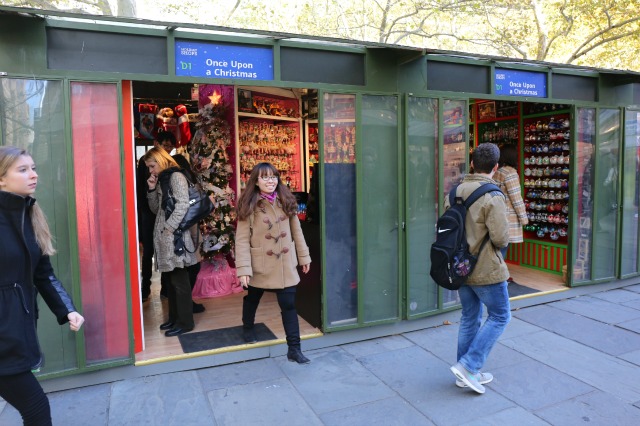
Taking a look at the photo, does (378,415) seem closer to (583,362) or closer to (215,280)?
(583,362)

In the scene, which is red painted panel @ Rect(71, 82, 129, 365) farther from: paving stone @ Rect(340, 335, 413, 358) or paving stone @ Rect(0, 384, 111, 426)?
paving stone @ Rect(340, 335, 413, 358)

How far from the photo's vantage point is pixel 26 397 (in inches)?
87.9

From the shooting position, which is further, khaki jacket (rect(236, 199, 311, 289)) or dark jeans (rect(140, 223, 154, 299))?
dark jeans (rect(140, 223, 154, 299))

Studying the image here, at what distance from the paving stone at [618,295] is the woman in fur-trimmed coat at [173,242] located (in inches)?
202

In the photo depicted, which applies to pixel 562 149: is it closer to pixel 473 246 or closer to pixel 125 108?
pixel 473 246

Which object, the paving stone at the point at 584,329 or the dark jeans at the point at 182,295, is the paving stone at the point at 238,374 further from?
the paving stone at the point at 584,329

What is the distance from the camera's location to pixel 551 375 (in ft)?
13.3

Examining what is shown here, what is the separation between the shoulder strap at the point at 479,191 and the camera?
3471mm

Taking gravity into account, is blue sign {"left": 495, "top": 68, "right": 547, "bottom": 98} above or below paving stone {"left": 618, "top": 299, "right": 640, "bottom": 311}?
above

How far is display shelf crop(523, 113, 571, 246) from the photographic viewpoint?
715 centimetres

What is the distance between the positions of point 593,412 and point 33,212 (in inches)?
147

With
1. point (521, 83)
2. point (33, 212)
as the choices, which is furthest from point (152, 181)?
point (521, 83)

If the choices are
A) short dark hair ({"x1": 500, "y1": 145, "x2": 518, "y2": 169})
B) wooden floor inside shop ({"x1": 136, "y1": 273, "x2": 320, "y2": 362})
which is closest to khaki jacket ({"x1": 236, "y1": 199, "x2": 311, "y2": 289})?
wooden floor inside shop ({"x1": 136, "y1": 273, "x2": 320, "y2": 362})

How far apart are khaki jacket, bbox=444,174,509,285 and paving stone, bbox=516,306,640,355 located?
79.0 inches
